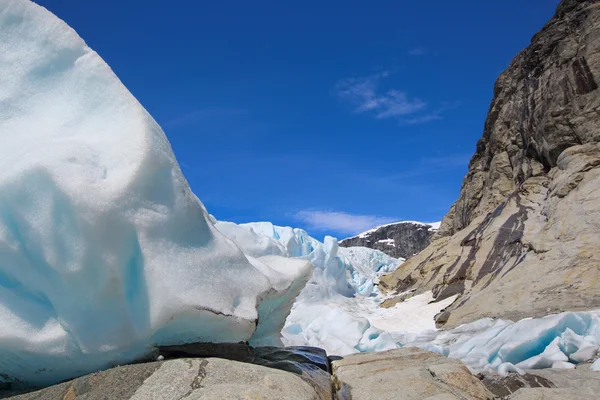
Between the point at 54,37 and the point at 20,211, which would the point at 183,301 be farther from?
the point at 54,37

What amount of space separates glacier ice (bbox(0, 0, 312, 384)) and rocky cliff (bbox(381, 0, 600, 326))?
25.9 feet

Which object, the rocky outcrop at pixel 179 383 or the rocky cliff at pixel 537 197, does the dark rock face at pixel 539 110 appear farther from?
the rocky outcrop at pixel 179 383

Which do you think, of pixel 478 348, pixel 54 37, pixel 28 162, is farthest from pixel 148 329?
pixel 478 348

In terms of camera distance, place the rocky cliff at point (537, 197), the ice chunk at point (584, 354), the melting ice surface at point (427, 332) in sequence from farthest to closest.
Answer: the rocky cliff at point (537, 197), the melting ice surface at point (427, 332), the ice chunk at point (584, 354)

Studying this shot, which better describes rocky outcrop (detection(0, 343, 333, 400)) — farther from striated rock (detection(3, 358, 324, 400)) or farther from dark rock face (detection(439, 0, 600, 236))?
dark rock face (detection(439, 0, 600, 236))

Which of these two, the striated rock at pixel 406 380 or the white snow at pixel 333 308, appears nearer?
the striated rock at pixel 406 380

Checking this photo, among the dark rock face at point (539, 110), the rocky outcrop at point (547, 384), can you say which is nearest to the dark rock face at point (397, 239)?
the dark rock face at point (539, 110)

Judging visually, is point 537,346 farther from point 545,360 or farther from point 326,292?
point 326,292

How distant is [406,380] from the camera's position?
3.43 metres

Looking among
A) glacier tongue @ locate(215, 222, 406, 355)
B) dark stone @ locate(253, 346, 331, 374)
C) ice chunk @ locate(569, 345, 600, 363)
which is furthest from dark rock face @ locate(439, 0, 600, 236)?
dark stone @ locate(253, 346, 331, 374)

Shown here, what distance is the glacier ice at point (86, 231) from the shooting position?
9.31 feet

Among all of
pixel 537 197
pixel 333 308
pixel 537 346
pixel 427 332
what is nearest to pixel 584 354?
pixel 537 346

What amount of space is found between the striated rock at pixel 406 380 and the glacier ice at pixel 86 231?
0.97 m

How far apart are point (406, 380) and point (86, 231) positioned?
2374 millimetres
